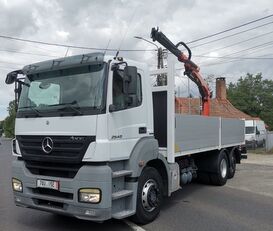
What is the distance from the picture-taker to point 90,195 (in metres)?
6.54

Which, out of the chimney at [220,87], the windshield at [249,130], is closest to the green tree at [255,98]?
the chimney at [220,87]

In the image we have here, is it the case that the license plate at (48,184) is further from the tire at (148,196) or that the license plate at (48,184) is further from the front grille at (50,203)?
the tire at (148,196)

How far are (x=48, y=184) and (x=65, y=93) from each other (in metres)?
1.51

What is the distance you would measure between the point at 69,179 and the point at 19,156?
4.75ft

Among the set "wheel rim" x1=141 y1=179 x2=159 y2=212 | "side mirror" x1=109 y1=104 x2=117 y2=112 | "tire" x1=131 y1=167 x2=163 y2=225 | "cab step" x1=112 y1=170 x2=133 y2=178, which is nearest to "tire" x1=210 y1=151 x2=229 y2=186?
"tire" x1=131 y1=167 x2=163 y2=225

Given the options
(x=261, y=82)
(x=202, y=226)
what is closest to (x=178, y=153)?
(x=202, y=226)

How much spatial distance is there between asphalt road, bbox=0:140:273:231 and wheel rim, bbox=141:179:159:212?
1.04 ft

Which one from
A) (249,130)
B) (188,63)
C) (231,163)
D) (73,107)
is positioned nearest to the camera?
(73,107)

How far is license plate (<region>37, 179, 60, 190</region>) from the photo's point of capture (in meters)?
6.87

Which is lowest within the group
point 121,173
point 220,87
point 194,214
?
point 194,214

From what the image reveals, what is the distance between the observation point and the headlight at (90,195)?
6.52 metres

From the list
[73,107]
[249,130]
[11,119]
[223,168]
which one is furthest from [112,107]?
[11,119]

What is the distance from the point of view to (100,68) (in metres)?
6.88

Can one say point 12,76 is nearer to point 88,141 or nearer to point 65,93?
point 65,93
